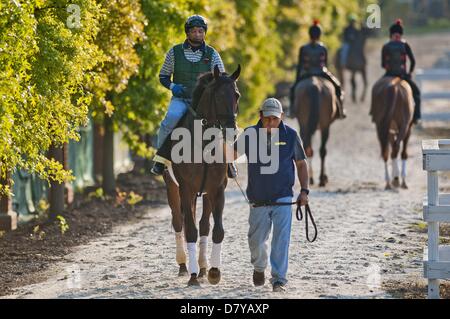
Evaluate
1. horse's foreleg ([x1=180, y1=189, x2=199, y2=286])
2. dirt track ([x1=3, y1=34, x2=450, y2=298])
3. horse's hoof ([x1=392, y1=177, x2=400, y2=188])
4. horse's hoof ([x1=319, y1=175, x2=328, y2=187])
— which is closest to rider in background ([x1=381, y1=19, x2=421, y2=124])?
horse's hoof ([x1=392, y1=177, x2=400, y2=188])

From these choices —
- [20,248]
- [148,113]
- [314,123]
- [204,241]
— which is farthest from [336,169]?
[204,241]

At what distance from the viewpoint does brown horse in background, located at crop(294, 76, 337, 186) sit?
21625 mm

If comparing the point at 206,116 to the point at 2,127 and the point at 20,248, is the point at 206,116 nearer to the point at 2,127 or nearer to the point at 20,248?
the point at 2,127

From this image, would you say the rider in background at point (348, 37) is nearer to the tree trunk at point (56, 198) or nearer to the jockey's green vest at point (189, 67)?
the tree trunk at point (56, 198)

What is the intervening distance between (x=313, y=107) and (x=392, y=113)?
1.38 metres

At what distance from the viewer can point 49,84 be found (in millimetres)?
13797

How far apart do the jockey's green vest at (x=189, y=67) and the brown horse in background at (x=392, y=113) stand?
27.7 ft

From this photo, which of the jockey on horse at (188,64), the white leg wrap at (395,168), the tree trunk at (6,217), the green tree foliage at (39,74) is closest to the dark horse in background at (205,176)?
the jockey on horse at (188,64)

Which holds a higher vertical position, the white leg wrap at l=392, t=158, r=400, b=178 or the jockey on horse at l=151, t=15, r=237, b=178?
the jockey on horse at l=151, t=15, r=237, b=178

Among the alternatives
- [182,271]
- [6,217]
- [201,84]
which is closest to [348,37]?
[6,217]

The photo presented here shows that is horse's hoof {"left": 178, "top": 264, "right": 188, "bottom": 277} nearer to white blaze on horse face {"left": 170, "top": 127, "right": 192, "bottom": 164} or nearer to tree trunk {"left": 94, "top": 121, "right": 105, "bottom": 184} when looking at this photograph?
white blaze on horse face {"left": 170, "top": 127, "right": 192, "bottom": 164}

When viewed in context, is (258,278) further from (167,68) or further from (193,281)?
(167,68)

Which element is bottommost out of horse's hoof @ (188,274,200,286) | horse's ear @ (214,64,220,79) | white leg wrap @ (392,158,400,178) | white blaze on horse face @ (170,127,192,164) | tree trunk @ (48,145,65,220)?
horse's hoof @ (188,274,200,286)

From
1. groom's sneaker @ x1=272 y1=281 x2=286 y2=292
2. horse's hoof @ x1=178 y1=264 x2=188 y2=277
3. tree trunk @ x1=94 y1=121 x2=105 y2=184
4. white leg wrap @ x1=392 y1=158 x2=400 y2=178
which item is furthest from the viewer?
tree trunk @ x1=94 y1=121 x2=105 y2=184
